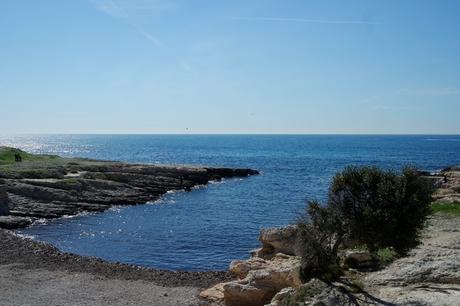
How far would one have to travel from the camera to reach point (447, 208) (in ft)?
87.7

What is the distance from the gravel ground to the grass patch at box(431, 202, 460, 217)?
38.4 ft

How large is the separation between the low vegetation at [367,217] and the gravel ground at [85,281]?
27.3ft

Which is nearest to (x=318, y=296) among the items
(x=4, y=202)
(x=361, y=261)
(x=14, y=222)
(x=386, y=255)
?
(x=361, y=261)

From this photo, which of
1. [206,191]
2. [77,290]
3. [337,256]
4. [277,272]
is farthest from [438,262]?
[206,191]

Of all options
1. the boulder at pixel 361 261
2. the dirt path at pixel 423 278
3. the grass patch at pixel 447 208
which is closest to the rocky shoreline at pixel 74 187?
the grass patch at pixel 447 208

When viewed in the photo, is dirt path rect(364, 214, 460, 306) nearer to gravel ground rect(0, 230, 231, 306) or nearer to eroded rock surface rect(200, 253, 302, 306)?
eroded rock surface rect(200, 253, 302, 306)

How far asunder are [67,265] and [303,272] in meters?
18.8

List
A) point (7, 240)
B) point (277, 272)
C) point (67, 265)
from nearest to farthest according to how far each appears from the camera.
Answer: point (277, 272)
point (67, 265)
point (7, 240)

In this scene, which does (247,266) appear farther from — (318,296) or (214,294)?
(318,296)

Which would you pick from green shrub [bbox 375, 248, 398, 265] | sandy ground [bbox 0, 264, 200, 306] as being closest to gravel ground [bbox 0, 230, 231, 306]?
sandy ground [bbox 0, 264, 200, 306]

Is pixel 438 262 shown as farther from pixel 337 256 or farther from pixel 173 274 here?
pixel 173 274

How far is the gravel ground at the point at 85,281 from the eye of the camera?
2397 centimetres

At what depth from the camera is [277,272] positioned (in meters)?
20.7

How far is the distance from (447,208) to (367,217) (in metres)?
11.4
